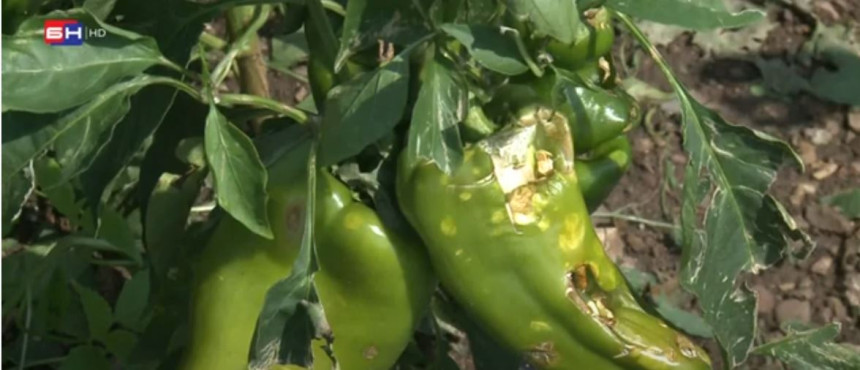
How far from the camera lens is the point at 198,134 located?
4.66 feet

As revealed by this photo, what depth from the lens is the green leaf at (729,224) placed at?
1.27 metres

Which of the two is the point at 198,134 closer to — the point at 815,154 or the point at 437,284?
the point at 437,284

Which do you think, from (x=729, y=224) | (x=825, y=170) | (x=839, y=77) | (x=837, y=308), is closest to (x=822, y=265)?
(x=837, y=308)

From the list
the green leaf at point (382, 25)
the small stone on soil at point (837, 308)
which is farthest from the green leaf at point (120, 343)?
the small stone on soil at point (837, 308)

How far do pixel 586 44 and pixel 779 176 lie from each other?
1.12 metres

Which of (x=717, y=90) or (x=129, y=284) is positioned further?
(x=717, y=90)

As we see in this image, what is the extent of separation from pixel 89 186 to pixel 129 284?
0.44 m

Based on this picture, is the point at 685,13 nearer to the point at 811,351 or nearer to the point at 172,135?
the point at 811,351

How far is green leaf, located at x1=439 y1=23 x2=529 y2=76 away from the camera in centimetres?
112

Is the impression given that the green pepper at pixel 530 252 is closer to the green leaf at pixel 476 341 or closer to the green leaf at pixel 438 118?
the green leaf at pixel 438 118

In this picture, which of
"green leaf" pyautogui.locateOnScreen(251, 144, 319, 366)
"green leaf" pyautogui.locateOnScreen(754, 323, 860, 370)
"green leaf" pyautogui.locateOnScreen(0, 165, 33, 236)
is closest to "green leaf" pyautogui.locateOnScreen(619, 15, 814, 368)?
"green leaf" pyautogui.locateOnScreen(754, 323, 860, 370)

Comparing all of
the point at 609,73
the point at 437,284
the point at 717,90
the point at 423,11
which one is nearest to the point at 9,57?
the point at 423,11

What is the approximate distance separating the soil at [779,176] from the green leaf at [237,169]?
1.11 meters

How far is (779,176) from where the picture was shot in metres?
2.30
